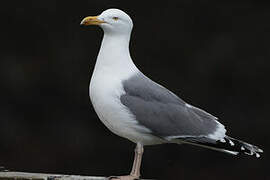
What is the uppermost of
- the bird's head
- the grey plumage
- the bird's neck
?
the bird's head

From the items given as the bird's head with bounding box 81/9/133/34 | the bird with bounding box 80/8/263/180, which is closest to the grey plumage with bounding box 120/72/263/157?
the bird with bounding box 80/8/263/180

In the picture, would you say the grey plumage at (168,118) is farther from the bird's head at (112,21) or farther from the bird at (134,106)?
the bird's head at (112,21)

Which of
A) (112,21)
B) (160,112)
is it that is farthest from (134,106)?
(112,21)

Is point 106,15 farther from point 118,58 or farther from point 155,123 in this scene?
point 155,123

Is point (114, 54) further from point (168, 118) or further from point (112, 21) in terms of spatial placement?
point (168, 118)

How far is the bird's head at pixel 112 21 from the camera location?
8.43ft

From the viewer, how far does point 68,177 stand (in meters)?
2.62

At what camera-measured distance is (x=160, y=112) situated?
262cm

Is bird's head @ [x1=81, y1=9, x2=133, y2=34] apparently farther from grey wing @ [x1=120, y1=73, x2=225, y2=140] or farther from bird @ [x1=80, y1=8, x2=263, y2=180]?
grey wing @ [x1=120, y1=73, x2=225, y2=140]

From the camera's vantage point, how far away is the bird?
256 centimetres

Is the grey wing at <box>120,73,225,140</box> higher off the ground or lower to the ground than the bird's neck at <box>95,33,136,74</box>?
lower

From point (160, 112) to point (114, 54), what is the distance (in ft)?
0.82

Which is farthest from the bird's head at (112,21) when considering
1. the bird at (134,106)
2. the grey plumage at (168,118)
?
the grey plumage at (168,118)

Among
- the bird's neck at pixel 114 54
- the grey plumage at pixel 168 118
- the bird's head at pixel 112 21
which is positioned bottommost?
the grey plumage at pixel 168 118
